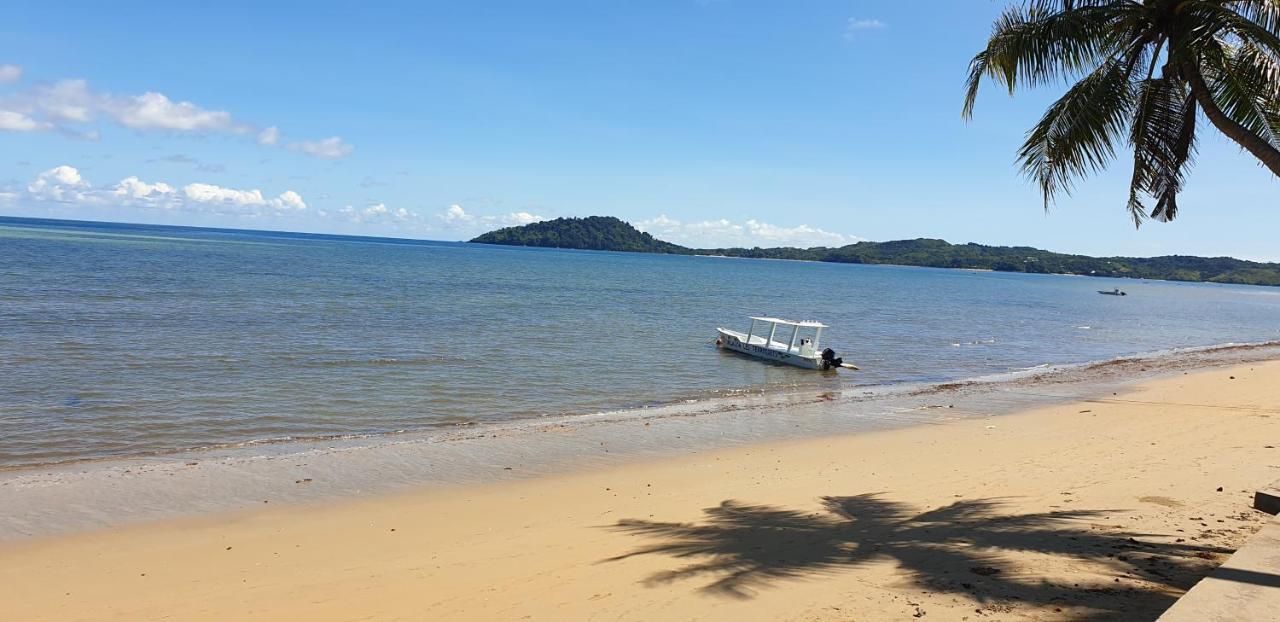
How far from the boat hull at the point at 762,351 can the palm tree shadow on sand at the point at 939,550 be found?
1781cm

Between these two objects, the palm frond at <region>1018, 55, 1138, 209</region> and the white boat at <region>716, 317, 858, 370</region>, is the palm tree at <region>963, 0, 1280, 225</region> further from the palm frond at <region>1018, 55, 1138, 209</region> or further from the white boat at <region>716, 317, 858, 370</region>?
the white boat at <region>716, 317, 858, 370</region>

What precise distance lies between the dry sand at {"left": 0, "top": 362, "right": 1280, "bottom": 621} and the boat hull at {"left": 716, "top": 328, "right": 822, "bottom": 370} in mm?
14783

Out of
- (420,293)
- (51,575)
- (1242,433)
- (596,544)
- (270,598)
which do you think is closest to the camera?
(270,598)

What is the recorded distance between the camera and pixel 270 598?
6.76 meters

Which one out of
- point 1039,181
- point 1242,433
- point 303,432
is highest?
point 1039,181

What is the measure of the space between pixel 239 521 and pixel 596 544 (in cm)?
453

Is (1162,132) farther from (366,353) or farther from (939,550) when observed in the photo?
(366,353)

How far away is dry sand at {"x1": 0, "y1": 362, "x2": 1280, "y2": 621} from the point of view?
625 cm

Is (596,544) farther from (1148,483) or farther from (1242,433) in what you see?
(1242,433)

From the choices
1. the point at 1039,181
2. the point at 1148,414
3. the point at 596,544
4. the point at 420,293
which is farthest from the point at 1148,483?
the point at 420,293

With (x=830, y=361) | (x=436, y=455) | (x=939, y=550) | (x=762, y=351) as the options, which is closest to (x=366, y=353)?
(x=436, y=455)

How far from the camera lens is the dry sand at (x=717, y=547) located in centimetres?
625

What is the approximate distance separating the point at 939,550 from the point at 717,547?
2.12 meters

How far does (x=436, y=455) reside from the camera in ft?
42.4
